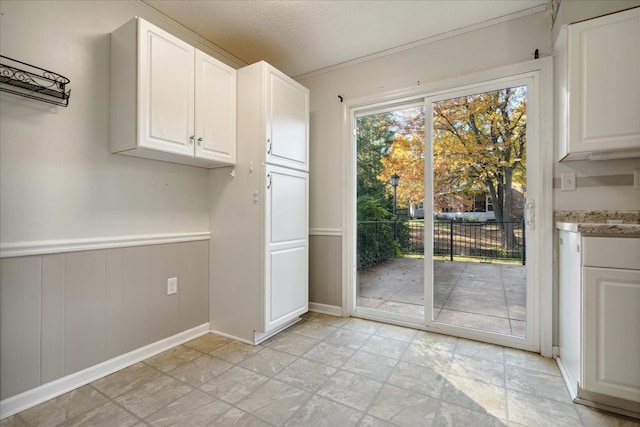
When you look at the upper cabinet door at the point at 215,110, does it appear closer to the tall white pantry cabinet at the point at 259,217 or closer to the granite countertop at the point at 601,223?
the tall white pantry cabinet at the point at 259,217

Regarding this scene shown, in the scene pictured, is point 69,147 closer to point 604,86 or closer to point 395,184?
point 395,184

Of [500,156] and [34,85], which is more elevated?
[34,85]

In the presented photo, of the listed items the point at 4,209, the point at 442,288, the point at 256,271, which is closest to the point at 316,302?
the point at 256,271

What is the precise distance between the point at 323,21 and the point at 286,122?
2.64 ft

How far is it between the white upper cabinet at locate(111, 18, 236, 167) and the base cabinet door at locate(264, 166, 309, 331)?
514 millimetres

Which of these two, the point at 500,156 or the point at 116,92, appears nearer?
the point at 116,92

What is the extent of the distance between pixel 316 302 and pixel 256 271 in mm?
1041

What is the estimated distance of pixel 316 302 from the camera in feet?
9.95

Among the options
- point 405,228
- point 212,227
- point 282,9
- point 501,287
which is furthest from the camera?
point 405,228

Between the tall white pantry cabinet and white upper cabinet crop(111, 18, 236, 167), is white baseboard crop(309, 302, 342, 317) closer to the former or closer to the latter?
the tall white pantry cabinet

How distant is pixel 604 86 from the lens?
167 cm

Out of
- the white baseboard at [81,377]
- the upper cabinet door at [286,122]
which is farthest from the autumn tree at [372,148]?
the white baseboard at [81,377]

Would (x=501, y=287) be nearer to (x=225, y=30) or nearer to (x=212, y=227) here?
(x=212, y=227)

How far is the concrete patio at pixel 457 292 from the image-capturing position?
2.27m
